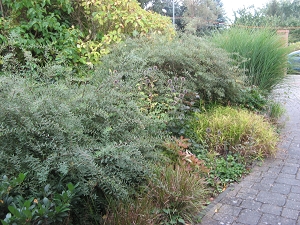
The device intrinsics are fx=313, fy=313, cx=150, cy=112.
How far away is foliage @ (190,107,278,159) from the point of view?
13.3 ft

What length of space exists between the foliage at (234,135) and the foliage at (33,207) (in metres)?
2.38

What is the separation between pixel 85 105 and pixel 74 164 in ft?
2.13

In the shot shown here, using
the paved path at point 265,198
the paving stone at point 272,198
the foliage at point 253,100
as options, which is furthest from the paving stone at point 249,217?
the foliage at point 253,100

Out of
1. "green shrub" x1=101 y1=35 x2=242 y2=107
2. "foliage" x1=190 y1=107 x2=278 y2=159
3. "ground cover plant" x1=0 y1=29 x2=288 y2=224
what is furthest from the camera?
"green shrub" x1=101 y1=35 x2=242 y2=107

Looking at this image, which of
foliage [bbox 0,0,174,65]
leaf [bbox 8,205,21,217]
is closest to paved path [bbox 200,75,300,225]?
leaf [bbox 8,205,21,217]

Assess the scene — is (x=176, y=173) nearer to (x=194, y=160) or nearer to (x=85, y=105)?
(x=194, y=160)

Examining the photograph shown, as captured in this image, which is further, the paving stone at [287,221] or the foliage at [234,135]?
the foliage at [234,135]

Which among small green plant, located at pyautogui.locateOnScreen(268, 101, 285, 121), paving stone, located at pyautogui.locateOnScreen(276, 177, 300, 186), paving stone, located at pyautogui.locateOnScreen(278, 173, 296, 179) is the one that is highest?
small green plant, located at pyautogui.locateOnScreen(268, 101, 285, 121)

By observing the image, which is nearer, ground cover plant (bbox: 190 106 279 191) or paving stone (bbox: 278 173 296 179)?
paving stone (bbox: 278 173 296 179)

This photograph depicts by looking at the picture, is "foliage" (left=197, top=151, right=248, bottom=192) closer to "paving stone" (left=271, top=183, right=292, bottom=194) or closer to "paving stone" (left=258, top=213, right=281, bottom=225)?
"paving stone" (left=271, top=183, right=292, bottom=194)

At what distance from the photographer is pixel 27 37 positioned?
15.4 feet

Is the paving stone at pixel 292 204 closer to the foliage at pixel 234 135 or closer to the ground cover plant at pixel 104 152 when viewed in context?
the ground cover plant at pixel 104 152

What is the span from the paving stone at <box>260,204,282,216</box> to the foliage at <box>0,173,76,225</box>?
1.84 metres

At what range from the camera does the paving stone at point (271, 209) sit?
2885 millimetres
